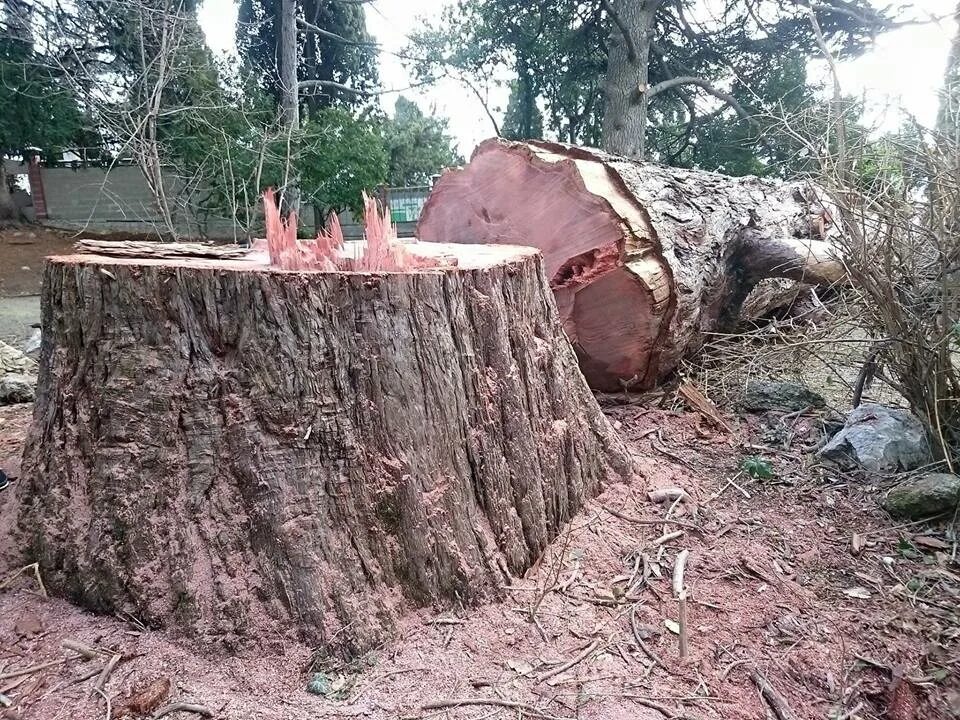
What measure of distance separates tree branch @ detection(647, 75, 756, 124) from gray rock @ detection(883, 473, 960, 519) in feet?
28.2

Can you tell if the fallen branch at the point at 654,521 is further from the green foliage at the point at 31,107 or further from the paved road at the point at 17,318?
the green foliage at the point at 31,107

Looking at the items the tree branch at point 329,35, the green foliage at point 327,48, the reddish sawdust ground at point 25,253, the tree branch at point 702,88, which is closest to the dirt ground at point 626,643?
the reddish sawdust ground at point 25,253

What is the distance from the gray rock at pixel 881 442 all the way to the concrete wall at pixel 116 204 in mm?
7125

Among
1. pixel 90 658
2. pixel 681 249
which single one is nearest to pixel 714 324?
pixel 681 249

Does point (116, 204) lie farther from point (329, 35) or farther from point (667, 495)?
point (667, 495)

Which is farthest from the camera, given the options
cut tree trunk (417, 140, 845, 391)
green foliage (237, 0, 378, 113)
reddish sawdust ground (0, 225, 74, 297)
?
green foliage (237, 0, 378, 113)

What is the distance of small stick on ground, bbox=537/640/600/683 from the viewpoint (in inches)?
57.2

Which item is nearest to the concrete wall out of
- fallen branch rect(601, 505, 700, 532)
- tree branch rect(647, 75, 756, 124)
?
tree branch rect(647, 75, 756, 124)

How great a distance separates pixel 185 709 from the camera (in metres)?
1.31

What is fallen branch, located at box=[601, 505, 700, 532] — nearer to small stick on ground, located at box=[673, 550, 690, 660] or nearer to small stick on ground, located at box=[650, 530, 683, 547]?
small stick on ground, located at box=[650, 530, 683, 547]

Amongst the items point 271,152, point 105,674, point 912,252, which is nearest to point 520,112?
point 271,152

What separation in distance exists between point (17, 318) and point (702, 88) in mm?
10515

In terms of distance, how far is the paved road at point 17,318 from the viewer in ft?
17.7

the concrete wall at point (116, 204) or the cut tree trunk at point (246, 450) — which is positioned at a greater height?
the concrete wall at point (116, 204)
